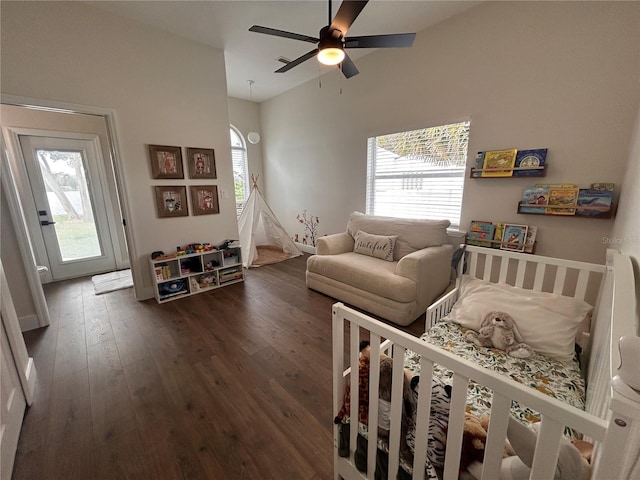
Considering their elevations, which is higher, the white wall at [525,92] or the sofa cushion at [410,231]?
the white wall at [525,92]

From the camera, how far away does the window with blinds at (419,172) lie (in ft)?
9.30

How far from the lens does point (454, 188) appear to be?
2891 mm

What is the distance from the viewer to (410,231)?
2.81 m

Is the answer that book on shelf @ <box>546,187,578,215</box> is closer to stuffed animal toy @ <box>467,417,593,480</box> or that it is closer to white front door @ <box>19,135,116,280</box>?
stuffed animal toy @ <box>467,417,593,480</box>

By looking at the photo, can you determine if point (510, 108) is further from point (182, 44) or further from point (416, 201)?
point (182, 44)

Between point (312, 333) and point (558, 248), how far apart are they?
7.56 feet

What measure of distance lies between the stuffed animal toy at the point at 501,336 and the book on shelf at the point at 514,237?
4.38 ft

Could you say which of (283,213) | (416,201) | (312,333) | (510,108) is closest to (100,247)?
(283,213)

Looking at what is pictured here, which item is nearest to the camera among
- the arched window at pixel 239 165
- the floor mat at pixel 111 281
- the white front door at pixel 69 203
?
the floor mat at pixel 111 281

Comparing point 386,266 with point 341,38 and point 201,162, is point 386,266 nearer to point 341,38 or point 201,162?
point 341,38

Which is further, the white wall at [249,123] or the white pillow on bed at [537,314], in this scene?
the white wall at [249,123]

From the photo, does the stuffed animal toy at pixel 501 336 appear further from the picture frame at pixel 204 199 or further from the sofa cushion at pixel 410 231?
the picture frame at pixel 204 199

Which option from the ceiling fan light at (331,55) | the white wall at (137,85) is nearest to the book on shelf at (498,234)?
the ceiling fan light at (331,55)

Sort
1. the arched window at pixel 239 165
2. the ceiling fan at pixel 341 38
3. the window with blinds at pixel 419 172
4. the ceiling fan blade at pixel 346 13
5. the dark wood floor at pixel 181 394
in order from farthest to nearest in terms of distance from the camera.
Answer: the arched window at pixel 239 165 → the window with blinds at pixel 419 172 → the ceiling fan at pixel 341 38 → the ceiling fan blade at pixel 346 13 → the dark wood floor at pixel 181 394
